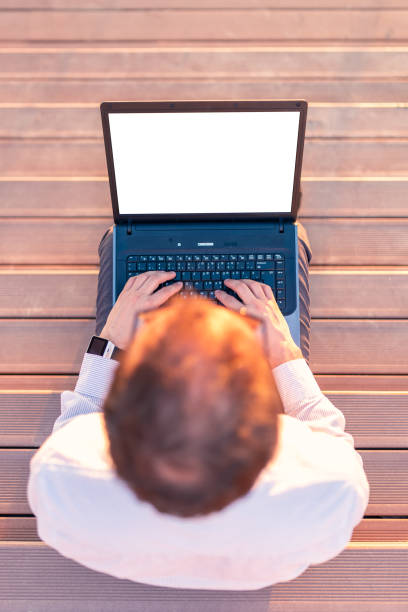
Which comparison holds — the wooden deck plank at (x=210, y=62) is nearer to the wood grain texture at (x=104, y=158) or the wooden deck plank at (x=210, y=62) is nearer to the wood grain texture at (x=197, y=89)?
the wood grain texture at (x=197, y=89)

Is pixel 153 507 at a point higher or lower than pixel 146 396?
lower

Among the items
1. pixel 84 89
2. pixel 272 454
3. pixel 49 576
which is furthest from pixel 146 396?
pixel 84 89

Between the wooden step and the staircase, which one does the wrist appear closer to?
the staircase

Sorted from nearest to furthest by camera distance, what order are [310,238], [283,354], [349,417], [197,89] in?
[283,354]
[349,417]
[310,238]
[197,89]

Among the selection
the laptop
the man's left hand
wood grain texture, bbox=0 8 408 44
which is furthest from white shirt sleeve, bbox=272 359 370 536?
wood grain texture, bbox=0 8 408 44

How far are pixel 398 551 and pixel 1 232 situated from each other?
3.69ft

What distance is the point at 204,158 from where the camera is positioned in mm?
853

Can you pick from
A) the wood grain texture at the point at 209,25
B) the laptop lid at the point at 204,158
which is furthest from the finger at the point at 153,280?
the wood grain texture at the point at 209,25

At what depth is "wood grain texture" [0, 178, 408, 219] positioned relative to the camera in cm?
116

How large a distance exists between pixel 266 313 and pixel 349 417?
1.13ft

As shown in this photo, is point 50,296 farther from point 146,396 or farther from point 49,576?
point 146,396

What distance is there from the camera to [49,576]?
89 centimetres

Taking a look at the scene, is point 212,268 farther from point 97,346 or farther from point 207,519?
point 207,519

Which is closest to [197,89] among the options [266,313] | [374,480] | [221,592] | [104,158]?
A: [104,158]
